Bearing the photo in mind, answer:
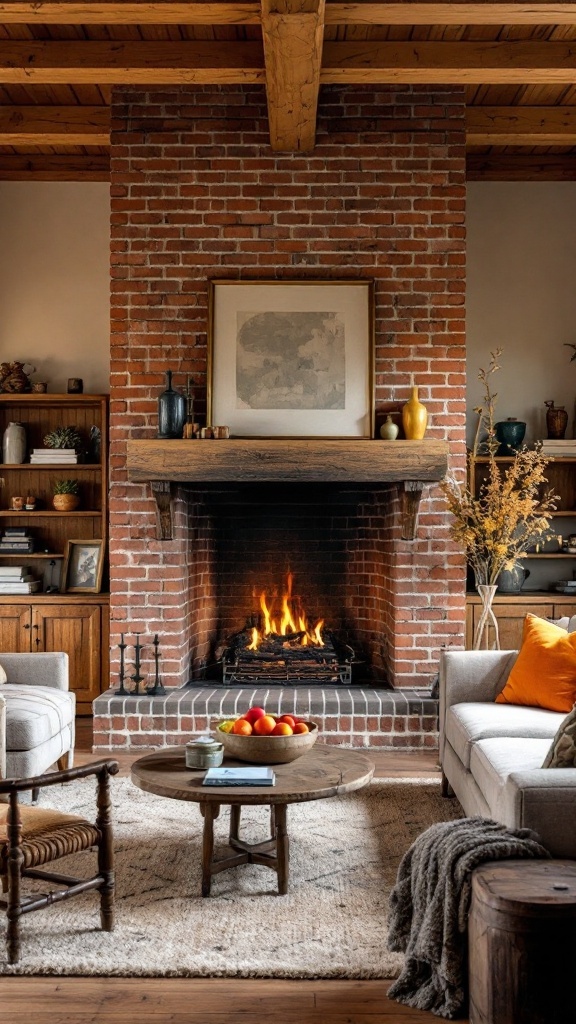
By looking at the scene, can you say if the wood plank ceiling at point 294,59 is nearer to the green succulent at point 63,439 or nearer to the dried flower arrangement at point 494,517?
the green succulent at point 63,439

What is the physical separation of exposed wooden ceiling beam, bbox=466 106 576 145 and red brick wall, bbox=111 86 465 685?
385 mm

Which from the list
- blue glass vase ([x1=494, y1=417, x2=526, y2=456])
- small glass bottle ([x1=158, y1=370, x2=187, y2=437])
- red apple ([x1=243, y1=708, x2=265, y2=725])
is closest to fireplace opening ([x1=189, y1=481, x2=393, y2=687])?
small glass bottle ([x1=158, y1=370, x2=187, y2=437])

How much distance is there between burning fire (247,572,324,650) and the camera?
17.8 feet

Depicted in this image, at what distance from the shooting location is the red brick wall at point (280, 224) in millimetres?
4957

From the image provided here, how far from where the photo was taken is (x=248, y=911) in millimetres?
2848

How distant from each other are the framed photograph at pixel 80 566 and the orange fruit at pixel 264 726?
301cm

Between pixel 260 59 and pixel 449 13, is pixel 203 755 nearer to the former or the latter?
pixel 449 13

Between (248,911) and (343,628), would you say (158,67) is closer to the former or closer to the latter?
(343,628)

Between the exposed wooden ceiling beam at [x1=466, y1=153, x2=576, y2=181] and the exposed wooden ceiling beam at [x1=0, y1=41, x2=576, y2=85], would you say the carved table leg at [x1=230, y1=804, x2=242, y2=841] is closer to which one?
the exposed wooden ceiling beam at [x1=0, y1=41, x2=576, y2=85]

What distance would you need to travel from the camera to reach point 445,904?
7.54 feet

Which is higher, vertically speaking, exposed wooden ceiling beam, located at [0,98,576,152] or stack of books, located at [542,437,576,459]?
exposed wooden ceiling beam, located at [0,98,576,152]

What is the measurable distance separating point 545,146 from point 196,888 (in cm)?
481

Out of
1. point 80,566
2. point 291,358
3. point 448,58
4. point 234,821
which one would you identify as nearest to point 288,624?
point 80,566

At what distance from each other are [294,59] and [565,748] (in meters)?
2.97
